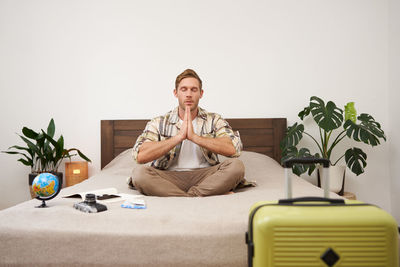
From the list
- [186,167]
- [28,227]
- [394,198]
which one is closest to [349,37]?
[394,198]

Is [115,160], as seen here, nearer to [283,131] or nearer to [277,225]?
[283,131]

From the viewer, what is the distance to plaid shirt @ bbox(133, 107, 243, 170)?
2.08 m

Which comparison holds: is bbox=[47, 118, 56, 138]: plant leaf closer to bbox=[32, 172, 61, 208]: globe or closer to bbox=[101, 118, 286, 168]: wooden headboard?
bbox=[101, 118, 286, 168]: wooden headboard

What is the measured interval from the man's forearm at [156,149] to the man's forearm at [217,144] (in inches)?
4.5

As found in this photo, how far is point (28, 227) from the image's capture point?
4.20 feet

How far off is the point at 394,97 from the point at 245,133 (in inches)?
51.7

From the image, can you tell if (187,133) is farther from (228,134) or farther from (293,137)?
(293,137)

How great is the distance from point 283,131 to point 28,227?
7.34 feet

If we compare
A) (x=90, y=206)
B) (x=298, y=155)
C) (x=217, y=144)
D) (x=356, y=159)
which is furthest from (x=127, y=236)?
(x=356, y=159)

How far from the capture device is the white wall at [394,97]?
2.95 meters

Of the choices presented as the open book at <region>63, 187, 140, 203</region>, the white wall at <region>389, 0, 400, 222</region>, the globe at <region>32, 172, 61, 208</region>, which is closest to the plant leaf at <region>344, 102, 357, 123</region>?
the white wall at <region>389, 0, 400, 222</region>

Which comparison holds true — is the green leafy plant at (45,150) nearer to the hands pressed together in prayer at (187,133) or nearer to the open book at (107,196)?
the open book at (107,196)

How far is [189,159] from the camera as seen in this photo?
7.00ft

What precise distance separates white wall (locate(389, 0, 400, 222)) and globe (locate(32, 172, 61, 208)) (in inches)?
108
